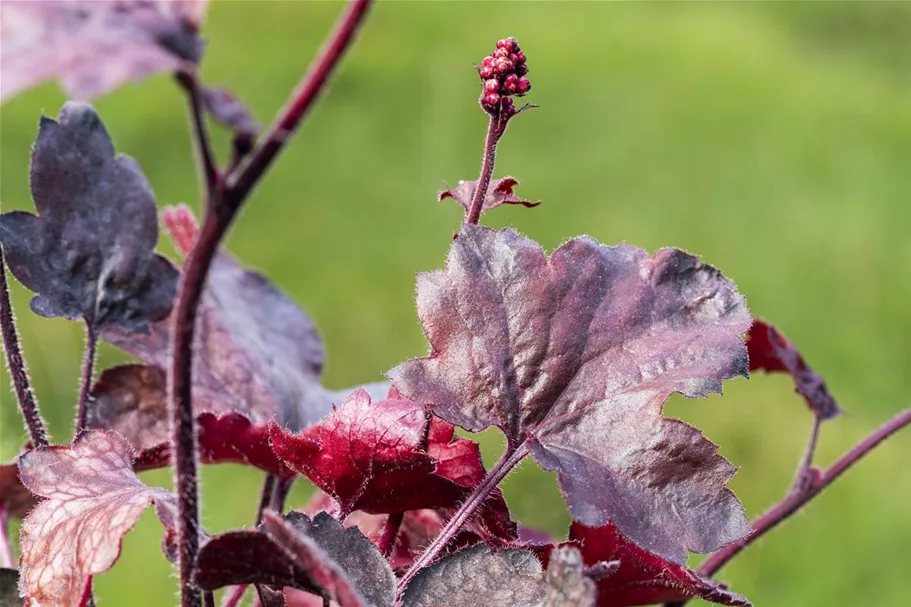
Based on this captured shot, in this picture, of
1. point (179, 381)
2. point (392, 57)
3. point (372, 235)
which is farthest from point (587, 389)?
point (392, 57)

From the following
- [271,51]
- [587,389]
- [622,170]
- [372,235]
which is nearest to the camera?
[587,389]

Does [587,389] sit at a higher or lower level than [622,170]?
higher

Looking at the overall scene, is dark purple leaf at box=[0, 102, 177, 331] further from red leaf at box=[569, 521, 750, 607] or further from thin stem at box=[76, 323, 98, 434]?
red leaf at box=[569, 521, 750, 607]

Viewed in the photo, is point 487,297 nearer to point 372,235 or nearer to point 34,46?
point 34,46

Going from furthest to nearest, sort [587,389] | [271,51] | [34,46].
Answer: [271,51] → [587,389] → [34,46]

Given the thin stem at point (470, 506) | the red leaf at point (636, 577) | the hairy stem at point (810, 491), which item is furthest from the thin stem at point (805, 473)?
the thin stem at point (470, 506)

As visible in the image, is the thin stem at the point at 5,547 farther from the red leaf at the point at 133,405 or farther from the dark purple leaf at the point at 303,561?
the dark purple leaf at the point at 303,561
